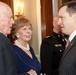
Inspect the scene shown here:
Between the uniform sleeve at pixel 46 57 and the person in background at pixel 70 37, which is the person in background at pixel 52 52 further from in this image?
the person in background at pixel 70 37

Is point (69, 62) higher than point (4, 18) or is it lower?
lower

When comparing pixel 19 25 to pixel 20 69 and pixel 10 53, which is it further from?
pixel 10 53

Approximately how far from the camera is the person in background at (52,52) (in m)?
2.49

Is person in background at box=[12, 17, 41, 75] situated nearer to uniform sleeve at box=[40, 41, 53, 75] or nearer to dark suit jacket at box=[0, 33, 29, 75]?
uniform sleeve at box=[40, 41, 53, 75]

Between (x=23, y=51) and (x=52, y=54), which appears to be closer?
(x=23, y=51)

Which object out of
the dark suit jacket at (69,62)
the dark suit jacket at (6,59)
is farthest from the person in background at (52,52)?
the dark suit jacket at (6,59)

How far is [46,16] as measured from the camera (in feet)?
11.8

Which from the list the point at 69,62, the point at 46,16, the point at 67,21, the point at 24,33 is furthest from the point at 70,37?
the point at 46,16

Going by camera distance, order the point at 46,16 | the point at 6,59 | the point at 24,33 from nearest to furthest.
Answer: the point at 6,59 → the point at 24,33 → the point at 46,16

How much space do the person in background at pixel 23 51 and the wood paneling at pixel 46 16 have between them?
1.26 metres

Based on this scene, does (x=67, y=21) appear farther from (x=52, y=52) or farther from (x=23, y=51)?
(x=52, y=52)

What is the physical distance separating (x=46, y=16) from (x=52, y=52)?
1.22 meters

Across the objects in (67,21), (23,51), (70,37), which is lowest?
(23,51)

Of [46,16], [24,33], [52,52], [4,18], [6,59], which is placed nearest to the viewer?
[6,59]
